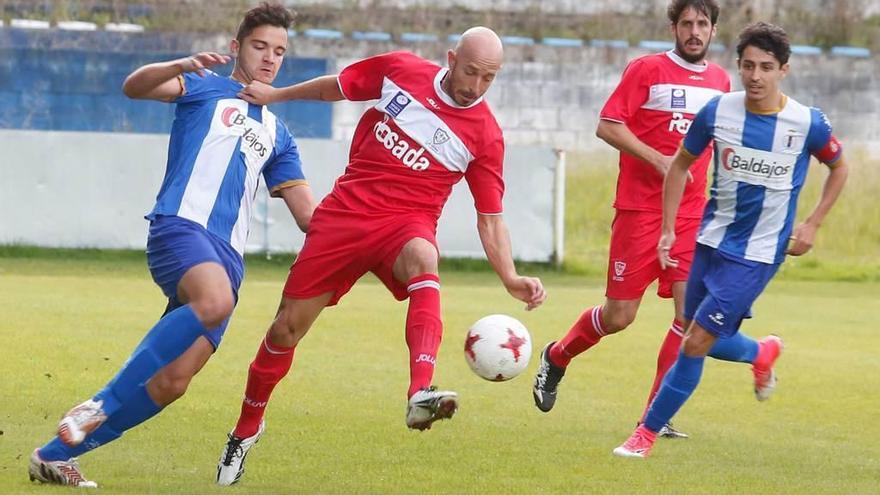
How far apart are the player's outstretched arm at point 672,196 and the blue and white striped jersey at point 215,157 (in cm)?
204

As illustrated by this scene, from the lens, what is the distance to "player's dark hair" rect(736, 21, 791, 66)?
7.21 m

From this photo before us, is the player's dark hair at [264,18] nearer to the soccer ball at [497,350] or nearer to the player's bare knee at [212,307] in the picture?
the player's bare knee at [212,307]

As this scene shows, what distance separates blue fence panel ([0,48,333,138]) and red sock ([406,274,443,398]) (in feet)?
Result: 51.0

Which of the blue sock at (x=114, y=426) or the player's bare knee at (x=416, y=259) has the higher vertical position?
the player's bare knee at (x=416, y=259)

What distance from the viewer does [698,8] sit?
8.35 metres

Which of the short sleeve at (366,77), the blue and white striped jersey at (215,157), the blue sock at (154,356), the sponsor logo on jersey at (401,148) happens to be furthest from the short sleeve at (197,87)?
the blue sock at (154,356)

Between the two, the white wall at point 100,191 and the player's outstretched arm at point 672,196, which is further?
the white wall at point 100,191

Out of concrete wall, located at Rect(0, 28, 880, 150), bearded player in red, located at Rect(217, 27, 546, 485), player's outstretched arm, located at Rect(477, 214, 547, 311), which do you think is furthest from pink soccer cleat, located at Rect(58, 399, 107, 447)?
concrete wall, located at Rect(0, 28, 880, 150)

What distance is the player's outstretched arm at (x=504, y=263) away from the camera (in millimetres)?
6633

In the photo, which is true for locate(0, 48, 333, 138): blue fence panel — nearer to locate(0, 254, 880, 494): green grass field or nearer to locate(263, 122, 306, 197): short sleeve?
locate(0, 254, 880, 494): green grass field

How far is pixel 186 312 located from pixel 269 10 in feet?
4.62

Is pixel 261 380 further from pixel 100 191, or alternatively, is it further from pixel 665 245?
pixel 100 191

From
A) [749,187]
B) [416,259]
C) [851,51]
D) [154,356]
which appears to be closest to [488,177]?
[416,259]

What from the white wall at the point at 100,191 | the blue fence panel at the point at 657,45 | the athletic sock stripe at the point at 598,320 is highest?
the athletic sock stripe at the point at 598,320
